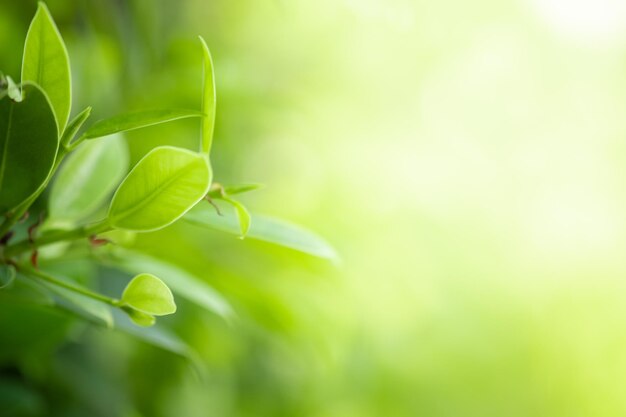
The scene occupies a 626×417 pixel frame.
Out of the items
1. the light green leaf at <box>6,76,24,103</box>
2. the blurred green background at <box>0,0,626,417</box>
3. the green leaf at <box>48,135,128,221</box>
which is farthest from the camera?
the blurred green background at <box>0,0,626,417</box>

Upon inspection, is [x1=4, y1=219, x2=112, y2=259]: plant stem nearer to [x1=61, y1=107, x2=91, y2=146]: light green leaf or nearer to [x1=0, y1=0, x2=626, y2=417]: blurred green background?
[x1=61, y1=107, x2=91, y2=146]: light green leaf

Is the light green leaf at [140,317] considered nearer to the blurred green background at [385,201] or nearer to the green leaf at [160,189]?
the green leaf at [160,189]

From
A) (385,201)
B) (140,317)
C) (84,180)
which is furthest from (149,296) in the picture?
(385,201)

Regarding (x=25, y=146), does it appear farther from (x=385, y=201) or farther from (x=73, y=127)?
(x=385, y=201)

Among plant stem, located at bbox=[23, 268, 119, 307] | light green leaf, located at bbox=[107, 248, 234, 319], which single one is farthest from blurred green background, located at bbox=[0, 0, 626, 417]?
plant stem, located at bbox=[23, 268, 119, 307]

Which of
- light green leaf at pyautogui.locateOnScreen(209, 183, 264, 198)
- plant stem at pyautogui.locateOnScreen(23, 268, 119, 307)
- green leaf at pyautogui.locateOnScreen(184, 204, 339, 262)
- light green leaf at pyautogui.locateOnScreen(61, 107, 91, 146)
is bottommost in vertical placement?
plant stem at pyautogui.locateOnScreen(23, 268, 119, 307)

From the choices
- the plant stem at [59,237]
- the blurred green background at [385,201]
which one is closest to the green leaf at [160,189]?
the plant stem at [59,237]
